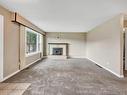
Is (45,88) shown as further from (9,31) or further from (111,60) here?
(111,60)

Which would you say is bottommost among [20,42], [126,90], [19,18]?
[126,90]

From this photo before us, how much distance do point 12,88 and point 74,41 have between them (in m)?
8.59

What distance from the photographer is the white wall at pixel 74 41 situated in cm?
1157

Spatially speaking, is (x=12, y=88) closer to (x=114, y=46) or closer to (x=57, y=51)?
(x=114, y=46)

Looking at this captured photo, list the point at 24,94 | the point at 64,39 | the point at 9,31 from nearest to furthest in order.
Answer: the point at 24,94, the point at 9,31, the point at 64,39

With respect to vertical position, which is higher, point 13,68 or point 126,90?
point 13,68

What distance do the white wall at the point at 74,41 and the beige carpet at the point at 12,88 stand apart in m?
8.02

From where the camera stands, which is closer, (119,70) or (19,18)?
(119,70)

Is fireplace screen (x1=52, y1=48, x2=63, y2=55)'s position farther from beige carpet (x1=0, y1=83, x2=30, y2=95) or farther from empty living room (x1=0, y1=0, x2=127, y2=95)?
beige carpet (x1=0, y1=83, x2=30, y2=95)

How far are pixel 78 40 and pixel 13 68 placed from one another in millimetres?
7410

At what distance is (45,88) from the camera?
3.44 metres

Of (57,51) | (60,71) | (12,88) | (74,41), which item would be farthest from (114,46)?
(57,51)

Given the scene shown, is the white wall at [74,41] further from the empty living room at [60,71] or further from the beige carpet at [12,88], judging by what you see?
the beige carpet at [12,88]

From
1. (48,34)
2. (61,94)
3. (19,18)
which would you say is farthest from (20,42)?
(48,34)
